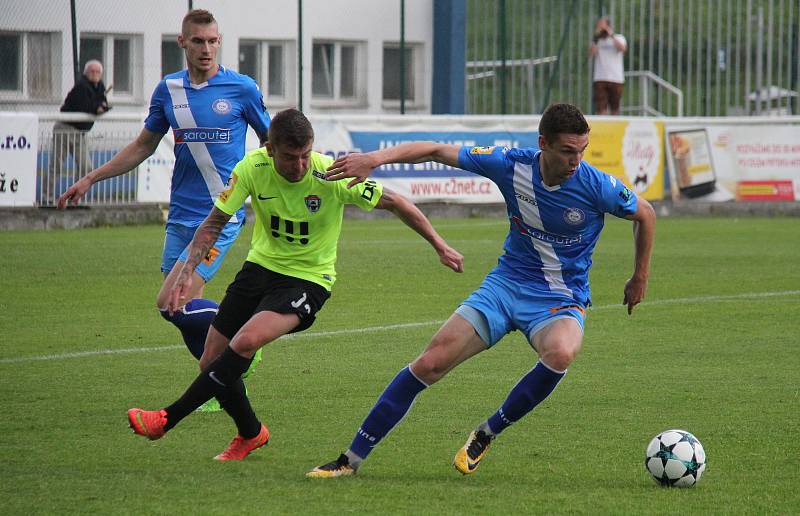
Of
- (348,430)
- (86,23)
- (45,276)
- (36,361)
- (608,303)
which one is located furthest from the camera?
(86,23)

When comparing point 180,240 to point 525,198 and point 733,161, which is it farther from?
point 733,161

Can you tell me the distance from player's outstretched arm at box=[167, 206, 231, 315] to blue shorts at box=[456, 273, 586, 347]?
1168 mm

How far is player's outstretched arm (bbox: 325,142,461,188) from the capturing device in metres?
5.56

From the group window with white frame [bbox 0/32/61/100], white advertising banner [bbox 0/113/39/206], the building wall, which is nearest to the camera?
white advertising banner [bbox 0/113/39/206]

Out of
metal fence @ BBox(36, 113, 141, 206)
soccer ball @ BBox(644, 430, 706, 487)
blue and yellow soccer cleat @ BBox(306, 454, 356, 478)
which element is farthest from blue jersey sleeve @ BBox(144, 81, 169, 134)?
metal fence @ BBox(36, 113, 141, 206)

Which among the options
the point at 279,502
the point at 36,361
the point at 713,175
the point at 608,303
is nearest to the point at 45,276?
the point at 36,361

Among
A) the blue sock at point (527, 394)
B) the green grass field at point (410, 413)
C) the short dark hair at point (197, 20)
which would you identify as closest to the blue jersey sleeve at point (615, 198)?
the blue sock at point (527, 394)

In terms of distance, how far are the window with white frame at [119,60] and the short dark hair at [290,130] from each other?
19.5m

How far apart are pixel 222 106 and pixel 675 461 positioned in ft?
10.7

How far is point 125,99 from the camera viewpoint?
24938 millimetres

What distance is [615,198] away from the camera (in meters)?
5.95

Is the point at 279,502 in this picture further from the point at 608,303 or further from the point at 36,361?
the point at 608,303

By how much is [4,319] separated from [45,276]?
2.66 meters

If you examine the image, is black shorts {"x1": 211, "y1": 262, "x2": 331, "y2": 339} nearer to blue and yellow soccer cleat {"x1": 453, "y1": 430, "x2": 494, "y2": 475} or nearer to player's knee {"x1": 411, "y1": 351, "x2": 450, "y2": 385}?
player's knee {"x1": 411, "y1": 351, "x2": 450, "y2": 385}
